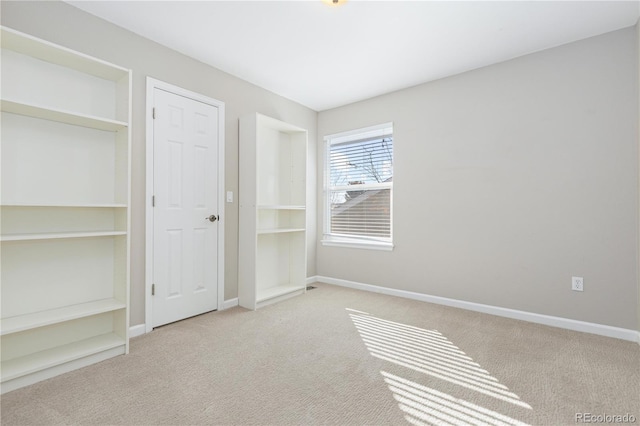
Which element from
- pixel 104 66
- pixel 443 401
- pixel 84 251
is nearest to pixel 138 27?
pixel 104 66


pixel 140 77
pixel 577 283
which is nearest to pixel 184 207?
pixel 140 77

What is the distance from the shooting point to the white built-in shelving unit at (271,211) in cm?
321

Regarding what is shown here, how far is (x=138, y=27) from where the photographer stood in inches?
96.1

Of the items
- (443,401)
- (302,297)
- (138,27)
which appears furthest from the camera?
(302,297)

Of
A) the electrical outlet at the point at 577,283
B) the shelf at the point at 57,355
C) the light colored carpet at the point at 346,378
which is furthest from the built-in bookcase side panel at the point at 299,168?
the electrical outlet at the point at 577,283

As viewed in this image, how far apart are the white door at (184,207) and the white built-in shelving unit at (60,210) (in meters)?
0.39

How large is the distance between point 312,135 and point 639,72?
330 cm

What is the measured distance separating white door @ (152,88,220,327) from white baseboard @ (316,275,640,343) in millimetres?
2001

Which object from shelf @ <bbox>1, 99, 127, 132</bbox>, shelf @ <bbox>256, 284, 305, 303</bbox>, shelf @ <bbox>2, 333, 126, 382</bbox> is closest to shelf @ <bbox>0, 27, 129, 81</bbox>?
shelf @ <bbox>1, 99, 127, 132</bbox>

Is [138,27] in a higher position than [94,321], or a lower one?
higher

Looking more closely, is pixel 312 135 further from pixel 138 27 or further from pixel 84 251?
pixel 84 251

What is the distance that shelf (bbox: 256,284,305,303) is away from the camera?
10.8 feet

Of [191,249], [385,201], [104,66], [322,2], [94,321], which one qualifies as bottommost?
[94,321]

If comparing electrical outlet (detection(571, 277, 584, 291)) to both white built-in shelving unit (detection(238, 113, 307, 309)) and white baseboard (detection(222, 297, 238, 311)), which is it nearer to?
white built-in shelving unit (detection(238, 113, 307, 309))
